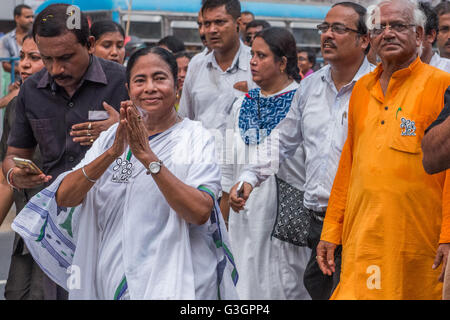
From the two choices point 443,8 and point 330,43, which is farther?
point 443,8

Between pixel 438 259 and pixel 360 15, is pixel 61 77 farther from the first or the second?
pixel 438 259

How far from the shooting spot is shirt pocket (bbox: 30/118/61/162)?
13.8ft

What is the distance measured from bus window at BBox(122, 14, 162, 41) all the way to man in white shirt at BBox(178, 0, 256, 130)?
23.4 ft

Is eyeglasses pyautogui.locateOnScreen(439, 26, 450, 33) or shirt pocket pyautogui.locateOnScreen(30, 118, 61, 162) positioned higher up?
eyeglasses pyautogui.locateOnScreen(439, 26, 450, 33)

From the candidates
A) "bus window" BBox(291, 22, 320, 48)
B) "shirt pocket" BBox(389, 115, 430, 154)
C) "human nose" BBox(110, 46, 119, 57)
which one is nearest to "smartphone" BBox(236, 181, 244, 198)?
"shirt pocket" BBox(389, 115, 430, 154)

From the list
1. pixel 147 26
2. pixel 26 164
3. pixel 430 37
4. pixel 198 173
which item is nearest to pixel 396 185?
pixel 198 173

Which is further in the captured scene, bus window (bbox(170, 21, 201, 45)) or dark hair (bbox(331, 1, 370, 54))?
bus window (bbox(170, 21, 201, 45))

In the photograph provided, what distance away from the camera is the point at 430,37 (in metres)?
4.14

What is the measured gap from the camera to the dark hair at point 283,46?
224 inches

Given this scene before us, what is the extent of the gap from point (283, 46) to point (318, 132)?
1.20 m

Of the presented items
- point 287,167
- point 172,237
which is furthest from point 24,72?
point 172,237

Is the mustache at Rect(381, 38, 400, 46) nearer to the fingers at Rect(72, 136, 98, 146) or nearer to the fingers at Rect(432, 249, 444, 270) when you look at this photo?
the fingers at Rect(432, 249, 444, 270)
